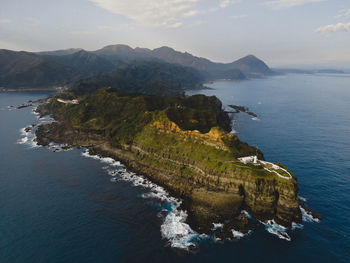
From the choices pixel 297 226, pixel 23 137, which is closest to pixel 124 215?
pixel 297 226

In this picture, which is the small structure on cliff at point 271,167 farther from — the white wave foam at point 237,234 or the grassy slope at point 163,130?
the white wave foam at point 237,234

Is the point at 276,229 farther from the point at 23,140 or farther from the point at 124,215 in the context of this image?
the point at 23,140

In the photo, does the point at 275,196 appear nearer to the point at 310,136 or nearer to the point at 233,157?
the point at 233,157

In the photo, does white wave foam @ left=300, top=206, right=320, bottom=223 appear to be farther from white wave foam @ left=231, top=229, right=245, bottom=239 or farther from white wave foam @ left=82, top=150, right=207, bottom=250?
white wave foam @ left=82, top=150, right=207, bottom=250

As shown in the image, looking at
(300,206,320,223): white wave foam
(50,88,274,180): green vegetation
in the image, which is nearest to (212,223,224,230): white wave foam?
(50,88,274,180): green vegetation

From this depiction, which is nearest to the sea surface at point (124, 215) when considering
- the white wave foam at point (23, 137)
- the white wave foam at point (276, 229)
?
the white wave foam at point (276, 229)
